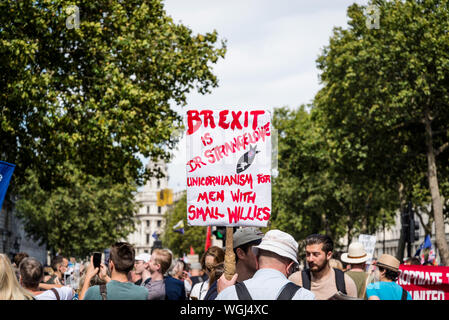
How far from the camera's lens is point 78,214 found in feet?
175

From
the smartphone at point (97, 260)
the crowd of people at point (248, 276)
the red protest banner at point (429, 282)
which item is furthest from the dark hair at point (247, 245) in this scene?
the red protest banner at point (429, 282)

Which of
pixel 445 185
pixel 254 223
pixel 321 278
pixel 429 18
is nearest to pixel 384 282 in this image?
pixel 321 278

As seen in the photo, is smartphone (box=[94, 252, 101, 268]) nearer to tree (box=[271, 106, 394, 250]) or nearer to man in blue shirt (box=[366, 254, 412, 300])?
man in blue shirt (box=[366, 254, 412, 300])

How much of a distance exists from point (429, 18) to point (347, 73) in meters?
4.08

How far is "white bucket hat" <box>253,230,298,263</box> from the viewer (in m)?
5.18

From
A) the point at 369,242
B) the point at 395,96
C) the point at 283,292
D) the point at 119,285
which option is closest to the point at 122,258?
the point at 119,285

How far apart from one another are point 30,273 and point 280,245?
2.58 metres

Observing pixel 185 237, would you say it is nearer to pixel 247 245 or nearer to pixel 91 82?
pixel 91 82

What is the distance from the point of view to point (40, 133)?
22453 millimetres

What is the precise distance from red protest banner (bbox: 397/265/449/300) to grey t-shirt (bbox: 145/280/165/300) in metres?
4.13

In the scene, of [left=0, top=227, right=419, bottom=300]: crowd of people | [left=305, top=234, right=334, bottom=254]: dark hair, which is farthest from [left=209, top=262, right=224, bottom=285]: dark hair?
[left=305, top=234, right=334, bottom=254]: dark hair

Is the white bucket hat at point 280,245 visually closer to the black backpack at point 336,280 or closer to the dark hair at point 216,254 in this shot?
the black backpack at point 336,280

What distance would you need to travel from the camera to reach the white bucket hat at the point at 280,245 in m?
5.18

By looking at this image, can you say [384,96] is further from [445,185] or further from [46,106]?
[46,106]
